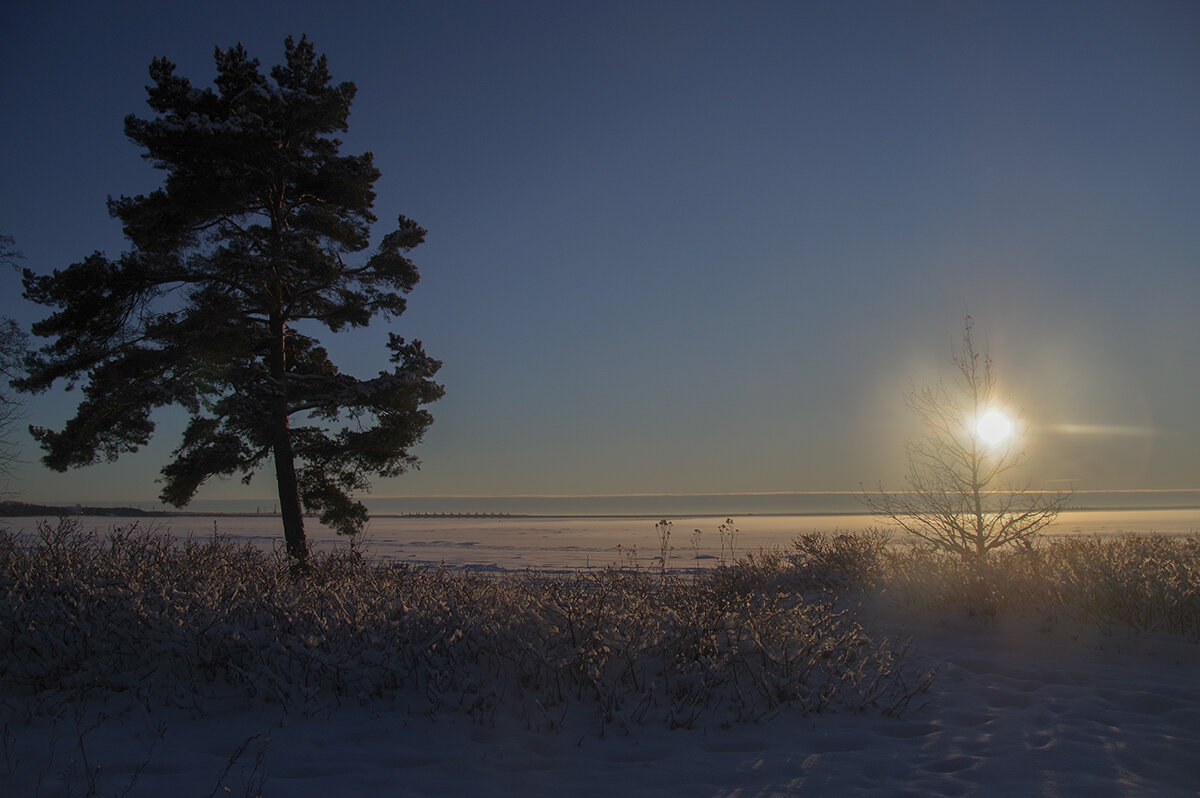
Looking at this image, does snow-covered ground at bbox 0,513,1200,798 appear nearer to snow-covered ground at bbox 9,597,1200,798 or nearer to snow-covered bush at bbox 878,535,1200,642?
snow-covered ground at bbox 9,597,1200,798

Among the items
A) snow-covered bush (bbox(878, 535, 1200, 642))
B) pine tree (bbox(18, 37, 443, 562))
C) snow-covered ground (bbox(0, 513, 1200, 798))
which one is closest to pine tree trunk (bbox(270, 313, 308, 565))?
pine tree (bbox(18, 37, 443, 562))

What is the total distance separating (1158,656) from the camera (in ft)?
22.4

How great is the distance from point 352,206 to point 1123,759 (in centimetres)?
1400

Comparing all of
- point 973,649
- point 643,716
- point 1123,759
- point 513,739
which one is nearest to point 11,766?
point 513,739

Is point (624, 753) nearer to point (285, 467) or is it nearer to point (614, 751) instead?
point (614, 751)

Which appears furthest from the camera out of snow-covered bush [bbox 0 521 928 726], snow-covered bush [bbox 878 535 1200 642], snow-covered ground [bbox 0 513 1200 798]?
snow-covered bush [bbox 878 535 1200 642]

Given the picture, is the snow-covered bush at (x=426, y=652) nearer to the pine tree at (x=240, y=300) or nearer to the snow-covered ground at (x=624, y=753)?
the snow-covered ground at (x=624, y=753)

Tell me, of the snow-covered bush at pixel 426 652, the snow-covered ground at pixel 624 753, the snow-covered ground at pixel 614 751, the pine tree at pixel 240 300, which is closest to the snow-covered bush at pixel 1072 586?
the snow-covered ground at pixel 614 751

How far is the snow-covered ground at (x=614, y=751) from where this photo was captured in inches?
142

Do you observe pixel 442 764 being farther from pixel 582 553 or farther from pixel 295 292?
pixel 582 553

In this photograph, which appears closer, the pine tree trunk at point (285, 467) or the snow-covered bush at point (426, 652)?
the snow-covered bush at point (426, 652)

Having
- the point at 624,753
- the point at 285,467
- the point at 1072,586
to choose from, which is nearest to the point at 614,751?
the point at 624,753

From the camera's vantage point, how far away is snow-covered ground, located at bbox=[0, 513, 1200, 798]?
142 inches

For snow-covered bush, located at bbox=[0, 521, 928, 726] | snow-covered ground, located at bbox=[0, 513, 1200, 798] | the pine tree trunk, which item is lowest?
snow-covered ground, located at bbox=[0, 513, 1200, 798]
